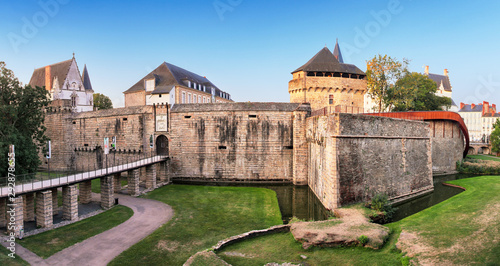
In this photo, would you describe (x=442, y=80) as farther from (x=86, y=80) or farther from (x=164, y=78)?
(x=86, y=80)

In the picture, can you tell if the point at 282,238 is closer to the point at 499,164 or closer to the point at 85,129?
the point at 85,129

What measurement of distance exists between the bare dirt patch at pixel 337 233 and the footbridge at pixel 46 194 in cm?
1176

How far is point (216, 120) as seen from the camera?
25.3 metres

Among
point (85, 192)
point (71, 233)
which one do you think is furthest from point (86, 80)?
→ point (71, 233)

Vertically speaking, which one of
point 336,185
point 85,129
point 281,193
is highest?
point 85,129

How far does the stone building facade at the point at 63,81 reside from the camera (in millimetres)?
41531

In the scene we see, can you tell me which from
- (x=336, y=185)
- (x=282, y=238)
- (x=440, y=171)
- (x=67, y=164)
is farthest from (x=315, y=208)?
(x=67, y=164)

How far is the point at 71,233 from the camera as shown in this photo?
12703 mm

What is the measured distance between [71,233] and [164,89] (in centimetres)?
2597

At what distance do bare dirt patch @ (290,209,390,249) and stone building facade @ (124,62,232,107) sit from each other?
27691mm

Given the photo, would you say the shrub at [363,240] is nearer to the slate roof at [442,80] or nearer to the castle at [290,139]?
the castle at [290,139]

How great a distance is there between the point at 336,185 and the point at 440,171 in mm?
19639

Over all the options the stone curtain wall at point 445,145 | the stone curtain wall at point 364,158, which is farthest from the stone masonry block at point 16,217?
the stone curtain wall at point 445,145

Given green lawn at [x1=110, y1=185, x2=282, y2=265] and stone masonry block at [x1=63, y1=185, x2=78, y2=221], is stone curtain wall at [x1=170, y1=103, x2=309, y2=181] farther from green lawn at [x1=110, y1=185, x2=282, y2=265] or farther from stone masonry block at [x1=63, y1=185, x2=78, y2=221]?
stone masonry block at [x1=63, y1=185, x2=78, y2=221]
